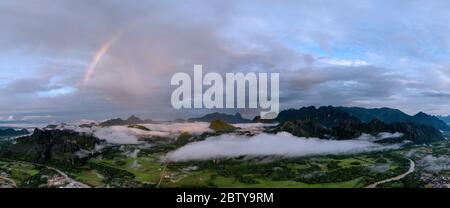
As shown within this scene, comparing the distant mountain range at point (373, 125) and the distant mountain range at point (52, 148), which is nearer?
the distant mountain range at point (52, 148)

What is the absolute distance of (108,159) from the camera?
45.5m

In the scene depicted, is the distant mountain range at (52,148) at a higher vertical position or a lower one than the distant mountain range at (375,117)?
lower

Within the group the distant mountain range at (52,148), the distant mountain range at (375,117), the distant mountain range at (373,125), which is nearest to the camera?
the distant mountain range at (52,148)

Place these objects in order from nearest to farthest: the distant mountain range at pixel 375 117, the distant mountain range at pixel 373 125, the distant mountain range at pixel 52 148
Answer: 1. the distant mountain range at pixel 52 148
2. the distant mountain range at pixel 375 117
3. the distant mountain range at pixel 373 125

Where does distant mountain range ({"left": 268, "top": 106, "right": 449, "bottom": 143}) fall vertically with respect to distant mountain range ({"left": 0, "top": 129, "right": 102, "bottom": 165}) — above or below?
above

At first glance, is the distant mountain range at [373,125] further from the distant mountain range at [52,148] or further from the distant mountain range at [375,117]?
the distant mountain range at [52,148]

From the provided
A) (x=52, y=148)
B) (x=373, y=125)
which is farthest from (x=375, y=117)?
(x=52, y=148)

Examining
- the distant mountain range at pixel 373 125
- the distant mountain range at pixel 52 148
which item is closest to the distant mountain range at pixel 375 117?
A: the distant mountain range at pixel 373 125

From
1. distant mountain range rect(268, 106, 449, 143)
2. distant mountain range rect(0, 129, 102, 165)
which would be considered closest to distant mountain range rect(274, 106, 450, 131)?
distant mountain range rect(268, 106, 449, 143)

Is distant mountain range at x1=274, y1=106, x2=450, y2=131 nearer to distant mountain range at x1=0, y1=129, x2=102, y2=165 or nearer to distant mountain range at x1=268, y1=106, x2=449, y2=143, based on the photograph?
distant mountain range at x1=268, y1=106, x2=449, y2=143

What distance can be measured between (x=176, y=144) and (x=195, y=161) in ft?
9.86

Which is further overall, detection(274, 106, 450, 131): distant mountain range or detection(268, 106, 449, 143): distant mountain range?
detection(268, 106, 449, 143): distant mountain range

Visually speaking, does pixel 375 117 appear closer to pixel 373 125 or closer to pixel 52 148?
pixel 373 125
